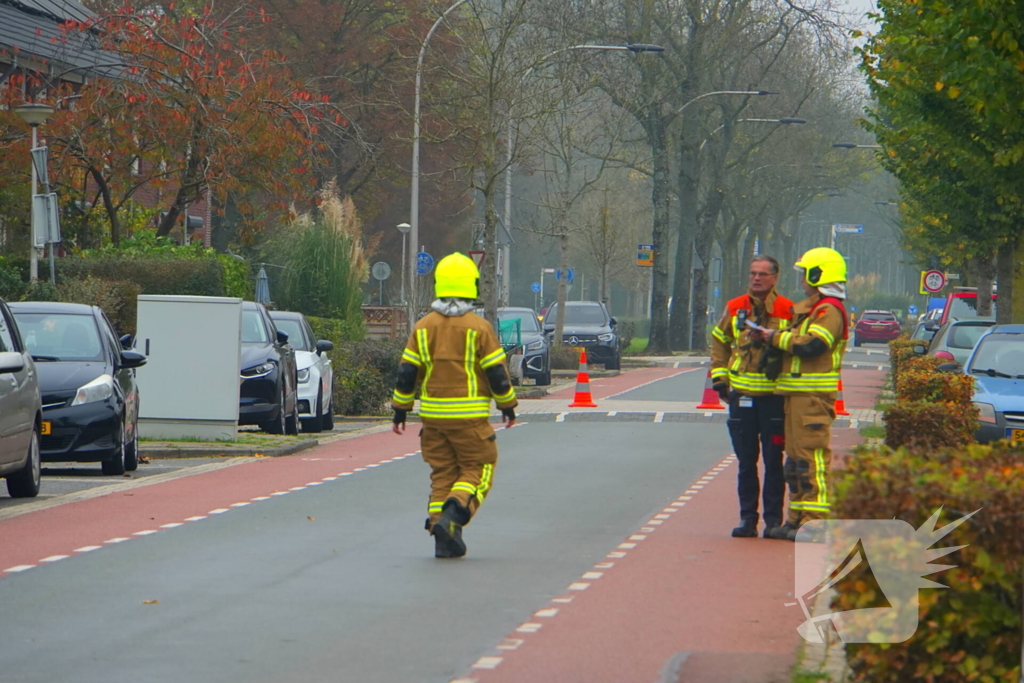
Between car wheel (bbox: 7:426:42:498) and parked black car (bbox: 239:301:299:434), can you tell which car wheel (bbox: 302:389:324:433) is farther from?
car wheel (bbox: 7:426:42:498)

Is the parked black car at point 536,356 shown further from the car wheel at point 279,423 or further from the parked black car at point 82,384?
the parked black car at point 82,384

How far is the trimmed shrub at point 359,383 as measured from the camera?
2502 cm

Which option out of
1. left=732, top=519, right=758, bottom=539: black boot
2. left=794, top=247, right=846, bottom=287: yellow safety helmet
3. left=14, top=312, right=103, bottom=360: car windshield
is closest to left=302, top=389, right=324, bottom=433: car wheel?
left=14, top=312, right=103, bottom=360: car windshield

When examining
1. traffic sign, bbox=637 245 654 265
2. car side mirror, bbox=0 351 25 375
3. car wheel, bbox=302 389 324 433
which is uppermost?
traffic sign, bbox=637 245 654 265

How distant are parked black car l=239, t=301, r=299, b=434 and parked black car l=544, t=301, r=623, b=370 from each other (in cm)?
2169

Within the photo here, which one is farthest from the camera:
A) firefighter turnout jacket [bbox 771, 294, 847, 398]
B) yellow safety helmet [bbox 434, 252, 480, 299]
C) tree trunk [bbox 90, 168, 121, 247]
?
tree trunk [bbox 90, 168, 121, 247]

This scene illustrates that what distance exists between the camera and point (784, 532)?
10719 mm

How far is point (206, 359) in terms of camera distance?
59.6 feet

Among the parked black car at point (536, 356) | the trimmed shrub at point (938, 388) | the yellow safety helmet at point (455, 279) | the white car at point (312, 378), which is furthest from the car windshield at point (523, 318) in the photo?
the yellow safety helmet at point (455, 279)

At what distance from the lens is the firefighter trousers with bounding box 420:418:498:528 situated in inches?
379

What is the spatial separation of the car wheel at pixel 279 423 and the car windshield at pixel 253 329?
102 cm

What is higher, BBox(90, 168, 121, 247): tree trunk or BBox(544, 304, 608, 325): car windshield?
BBox(90, 168, 121, 247): tree trunk

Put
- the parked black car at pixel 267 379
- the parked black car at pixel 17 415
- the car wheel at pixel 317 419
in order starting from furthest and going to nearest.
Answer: the car wheel at pixel 317 419 → the parked black car at pixel 267 379 → the parked black car at pixel 17 415

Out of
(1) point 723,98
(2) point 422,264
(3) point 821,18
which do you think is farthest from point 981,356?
(1) point 723,98
